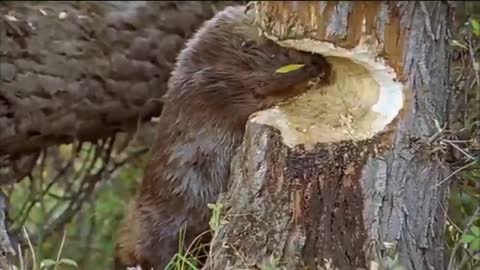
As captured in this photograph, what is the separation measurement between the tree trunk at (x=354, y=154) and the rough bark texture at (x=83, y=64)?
108 centimetres

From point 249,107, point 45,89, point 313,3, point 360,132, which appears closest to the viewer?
point 313,3

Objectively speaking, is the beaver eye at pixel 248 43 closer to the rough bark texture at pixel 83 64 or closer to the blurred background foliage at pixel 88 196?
the blurred background foliage at pixel 88 196

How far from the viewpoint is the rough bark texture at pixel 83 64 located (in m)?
3.41

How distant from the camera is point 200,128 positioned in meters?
2.99

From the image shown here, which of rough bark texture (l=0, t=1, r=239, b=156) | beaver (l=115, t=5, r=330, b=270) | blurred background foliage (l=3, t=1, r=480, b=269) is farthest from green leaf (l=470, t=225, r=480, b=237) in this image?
rough bark texture (l=0, t=1, r=239, b=156)

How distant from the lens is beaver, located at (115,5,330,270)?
9.43 ft

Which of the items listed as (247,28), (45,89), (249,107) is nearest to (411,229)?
→ (249,107)

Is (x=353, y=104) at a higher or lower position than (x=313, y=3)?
lower

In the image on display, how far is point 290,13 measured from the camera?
238 centimetres

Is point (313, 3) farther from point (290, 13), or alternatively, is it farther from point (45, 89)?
point (45, 89)

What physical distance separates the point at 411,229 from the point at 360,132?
267mm

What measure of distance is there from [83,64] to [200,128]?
2.80ft

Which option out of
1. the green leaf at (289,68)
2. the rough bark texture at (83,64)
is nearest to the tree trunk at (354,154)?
the green leaf at (289,68)

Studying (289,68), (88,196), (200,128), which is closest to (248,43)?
(200,128)
